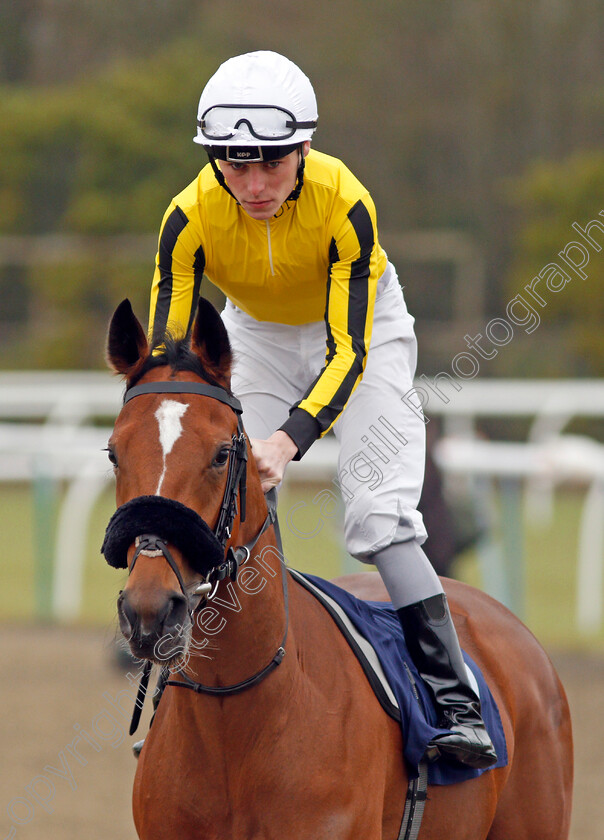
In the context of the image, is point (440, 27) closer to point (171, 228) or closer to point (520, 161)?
point (520, 161)

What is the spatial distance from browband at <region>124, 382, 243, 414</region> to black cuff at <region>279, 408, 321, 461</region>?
27 centimetres

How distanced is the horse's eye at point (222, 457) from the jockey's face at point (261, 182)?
799 mm

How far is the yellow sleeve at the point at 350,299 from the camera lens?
3299mm

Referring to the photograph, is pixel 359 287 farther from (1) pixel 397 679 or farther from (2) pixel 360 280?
(1) pixel 397 679

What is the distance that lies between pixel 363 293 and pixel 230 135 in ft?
1.94

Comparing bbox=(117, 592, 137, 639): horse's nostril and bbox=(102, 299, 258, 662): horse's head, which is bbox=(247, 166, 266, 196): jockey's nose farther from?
bbox=(117, 592, 137, 639): horse's nostril

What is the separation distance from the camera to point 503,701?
3994 mm

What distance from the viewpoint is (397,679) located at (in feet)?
11.2

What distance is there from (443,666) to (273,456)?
970 mm

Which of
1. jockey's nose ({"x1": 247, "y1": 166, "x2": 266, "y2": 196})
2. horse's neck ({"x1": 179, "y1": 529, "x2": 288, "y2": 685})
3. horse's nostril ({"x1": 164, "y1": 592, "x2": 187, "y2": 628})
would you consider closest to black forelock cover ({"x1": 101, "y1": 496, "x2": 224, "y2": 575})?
horse's nostril ({"x1": 164, "y1": 592, "x2": 187, "y2": 628})

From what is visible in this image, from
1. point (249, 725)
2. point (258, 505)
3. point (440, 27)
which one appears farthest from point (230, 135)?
point (440, 27)


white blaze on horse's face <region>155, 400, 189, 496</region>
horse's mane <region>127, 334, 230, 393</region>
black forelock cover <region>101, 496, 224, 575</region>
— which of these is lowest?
black forelock cover <region>101, 496, 224, 575</region>

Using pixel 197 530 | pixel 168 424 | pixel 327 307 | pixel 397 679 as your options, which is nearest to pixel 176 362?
pixel 168 424

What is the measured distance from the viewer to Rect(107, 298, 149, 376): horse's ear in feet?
9.75
